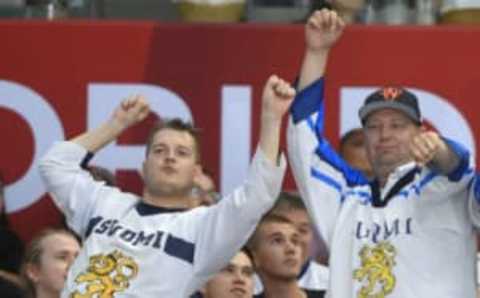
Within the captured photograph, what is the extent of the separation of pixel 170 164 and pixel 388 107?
88 cm

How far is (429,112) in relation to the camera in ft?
32.3

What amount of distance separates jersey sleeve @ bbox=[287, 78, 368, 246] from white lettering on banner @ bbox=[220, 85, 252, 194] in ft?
7.28

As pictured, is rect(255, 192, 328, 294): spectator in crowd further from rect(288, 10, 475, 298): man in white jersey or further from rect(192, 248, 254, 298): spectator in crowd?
rect(288, 10, 475, 298): man in white jersey

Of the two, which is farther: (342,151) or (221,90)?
(221,90)

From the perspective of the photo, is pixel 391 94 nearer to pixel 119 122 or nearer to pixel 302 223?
pixel 302 223

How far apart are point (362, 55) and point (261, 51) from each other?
0.50 meters

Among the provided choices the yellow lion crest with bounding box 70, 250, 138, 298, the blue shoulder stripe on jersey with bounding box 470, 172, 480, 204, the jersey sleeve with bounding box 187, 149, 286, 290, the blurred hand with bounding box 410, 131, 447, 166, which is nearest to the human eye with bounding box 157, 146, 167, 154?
the jersey sleeve with bounding box 187, 149, 286, 290

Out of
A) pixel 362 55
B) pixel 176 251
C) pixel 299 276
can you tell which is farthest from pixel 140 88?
pixel 176 251

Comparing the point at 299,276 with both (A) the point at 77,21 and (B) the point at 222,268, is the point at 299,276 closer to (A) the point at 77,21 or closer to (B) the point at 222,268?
(B) the point at 222,268

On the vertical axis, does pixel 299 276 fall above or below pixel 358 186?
below

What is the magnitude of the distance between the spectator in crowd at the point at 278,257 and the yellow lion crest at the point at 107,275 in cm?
76

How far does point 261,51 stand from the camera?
9875 millimetres

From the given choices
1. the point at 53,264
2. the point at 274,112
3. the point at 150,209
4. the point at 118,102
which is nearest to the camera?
the point at 274,112

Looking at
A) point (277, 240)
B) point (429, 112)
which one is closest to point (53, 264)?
point (277, 240)
